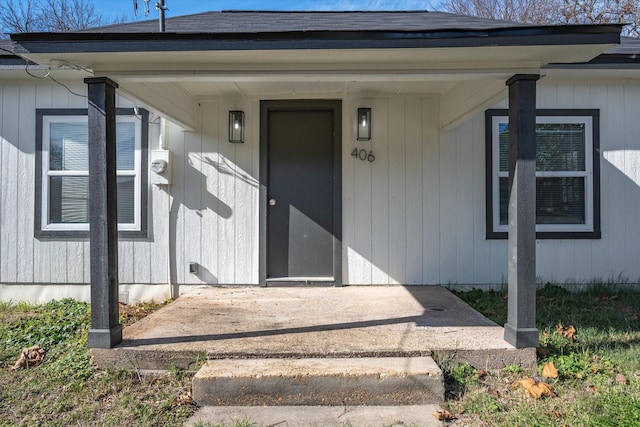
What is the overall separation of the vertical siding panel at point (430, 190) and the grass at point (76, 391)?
Answer: 9.67ft

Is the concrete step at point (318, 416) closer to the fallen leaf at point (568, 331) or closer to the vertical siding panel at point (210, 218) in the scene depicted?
the fallen leaf at point (568, 331)

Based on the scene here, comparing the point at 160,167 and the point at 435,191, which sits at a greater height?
the point at 160,167

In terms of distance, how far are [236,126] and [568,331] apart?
377cm

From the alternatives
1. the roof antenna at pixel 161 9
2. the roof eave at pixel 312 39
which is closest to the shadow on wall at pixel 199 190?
the roof antenna at pixel 161 9

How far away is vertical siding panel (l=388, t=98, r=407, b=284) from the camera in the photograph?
470 centimetres

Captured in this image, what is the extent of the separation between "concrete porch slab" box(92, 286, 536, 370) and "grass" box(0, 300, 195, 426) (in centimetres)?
15

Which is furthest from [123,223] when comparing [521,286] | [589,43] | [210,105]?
[589,43]

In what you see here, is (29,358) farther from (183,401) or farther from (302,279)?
(302,279)

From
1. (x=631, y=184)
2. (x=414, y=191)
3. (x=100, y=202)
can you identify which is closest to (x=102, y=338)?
(x=100, y=202)

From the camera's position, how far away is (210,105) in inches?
186

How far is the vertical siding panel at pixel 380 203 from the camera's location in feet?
15.4

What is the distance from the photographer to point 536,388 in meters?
2.53

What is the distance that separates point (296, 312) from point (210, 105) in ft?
8.51

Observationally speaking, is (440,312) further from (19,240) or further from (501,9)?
(501,9)
